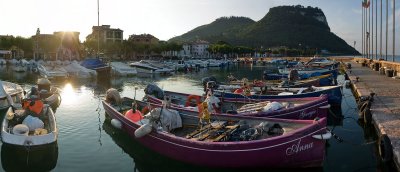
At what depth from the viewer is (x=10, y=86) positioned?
29031 mm

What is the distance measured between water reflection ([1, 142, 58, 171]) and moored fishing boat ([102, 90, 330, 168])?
3615 mm

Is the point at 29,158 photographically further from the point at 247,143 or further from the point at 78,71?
the point at 78,71

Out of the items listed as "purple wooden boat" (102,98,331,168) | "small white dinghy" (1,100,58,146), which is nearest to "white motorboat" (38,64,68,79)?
"small white dinghy" (1,100,58,146)

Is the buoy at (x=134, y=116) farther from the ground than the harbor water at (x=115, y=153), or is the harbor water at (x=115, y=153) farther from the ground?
the buoy at (x=134, y=116)

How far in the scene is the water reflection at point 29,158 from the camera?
544 inches

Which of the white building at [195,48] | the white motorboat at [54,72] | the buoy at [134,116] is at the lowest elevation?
the buoy at [134,116]

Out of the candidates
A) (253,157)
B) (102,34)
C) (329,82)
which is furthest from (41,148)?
(102,34)

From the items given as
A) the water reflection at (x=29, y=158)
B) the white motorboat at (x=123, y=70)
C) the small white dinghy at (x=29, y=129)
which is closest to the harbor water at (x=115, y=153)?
the water reflection at (x=29, y=158)

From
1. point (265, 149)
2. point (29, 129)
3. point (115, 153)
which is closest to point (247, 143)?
point (265, 149)

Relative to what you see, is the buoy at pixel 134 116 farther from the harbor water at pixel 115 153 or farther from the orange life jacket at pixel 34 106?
the orange life jacket at pixel 34 106

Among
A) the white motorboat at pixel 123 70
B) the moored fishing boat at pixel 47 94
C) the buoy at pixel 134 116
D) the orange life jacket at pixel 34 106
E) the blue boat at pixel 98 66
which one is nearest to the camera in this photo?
the orange life jacket at pixel 34 106

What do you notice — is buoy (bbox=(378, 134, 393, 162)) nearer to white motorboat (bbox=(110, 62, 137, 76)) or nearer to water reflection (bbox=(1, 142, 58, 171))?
water reflection (bbox=(1, 142, 58, 171))

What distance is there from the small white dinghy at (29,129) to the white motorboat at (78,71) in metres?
39.9

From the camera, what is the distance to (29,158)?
1446cm
